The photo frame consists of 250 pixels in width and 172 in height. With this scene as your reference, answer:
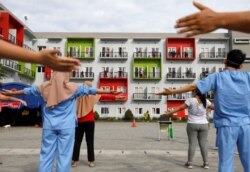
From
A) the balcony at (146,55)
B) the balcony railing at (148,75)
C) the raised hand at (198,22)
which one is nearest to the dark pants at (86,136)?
the raised hand at (198,22)

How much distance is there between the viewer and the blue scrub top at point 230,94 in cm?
512

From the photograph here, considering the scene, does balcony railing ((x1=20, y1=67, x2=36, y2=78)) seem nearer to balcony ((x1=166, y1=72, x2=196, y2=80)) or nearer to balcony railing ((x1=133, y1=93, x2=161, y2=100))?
balcony railing ((x1=133, y1=93, x2=161, y2=100))

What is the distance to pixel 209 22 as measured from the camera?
96.0 inches

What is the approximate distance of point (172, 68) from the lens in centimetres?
5884

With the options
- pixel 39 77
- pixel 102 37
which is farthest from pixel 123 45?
pixel 39 77

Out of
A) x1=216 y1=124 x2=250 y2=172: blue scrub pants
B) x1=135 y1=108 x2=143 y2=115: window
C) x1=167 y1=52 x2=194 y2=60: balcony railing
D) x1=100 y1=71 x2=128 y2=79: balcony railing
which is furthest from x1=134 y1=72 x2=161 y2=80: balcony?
x1=216 y1=124 x2=250 y2=172: blue scrub pants

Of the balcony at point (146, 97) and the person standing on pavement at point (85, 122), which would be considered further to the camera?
the balcony at point (146, 97)

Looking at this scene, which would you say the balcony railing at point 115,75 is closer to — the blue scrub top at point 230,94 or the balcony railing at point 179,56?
the balcony railing at point 179,56

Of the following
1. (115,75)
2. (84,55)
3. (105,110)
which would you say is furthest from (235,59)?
(84,55)

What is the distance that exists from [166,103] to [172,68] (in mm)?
5337

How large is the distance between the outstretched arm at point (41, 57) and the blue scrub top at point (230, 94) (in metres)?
2.92

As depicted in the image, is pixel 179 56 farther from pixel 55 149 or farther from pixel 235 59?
pixel 235 59

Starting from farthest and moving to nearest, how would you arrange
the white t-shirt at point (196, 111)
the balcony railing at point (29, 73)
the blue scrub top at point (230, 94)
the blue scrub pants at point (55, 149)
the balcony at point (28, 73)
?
the balcony railing at point (29, 73), the balcony at point (28, 73), the white t-shirt at point (196, 111), the blue scrub pants at point (55, 149), the blue scrub top at point (230, 94)

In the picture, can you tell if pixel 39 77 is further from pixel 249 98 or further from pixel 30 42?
pixel 249 98
